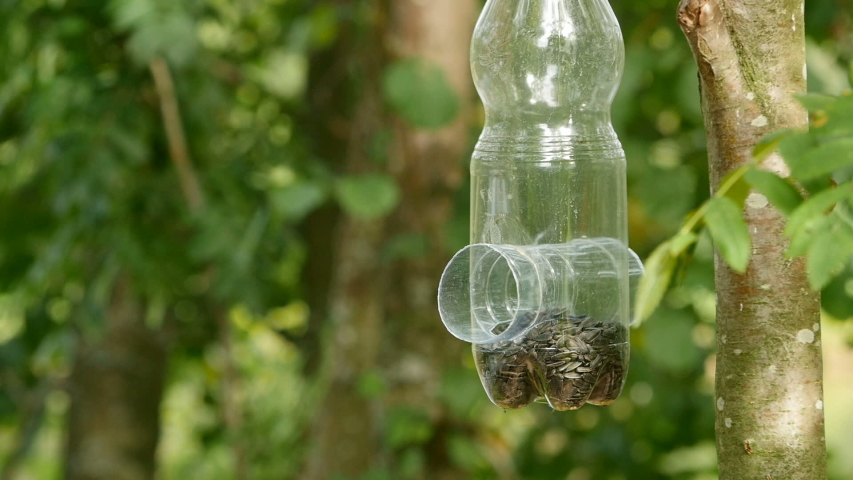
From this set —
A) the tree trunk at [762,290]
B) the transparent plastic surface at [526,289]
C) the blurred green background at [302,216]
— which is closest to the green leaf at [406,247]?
the blurred green background at [302,216]

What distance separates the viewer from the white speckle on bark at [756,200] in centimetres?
134

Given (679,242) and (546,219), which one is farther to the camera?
(546,219)

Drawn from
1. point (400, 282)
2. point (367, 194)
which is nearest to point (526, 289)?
point (367, 194)

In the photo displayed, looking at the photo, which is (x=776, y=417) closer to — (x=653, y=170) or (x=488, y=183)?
(x=488, y=183)

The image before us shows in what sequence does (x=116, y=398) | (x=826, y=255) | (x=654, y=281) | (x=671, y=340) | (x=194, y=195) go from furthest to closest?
(x=116, y=398)
(x=194, y=195)
(x=671, y=340)
(x=654, y=281)
(x=826, y=255)

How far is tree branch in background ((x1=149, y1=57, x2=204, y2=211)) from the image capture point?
11.7 feet

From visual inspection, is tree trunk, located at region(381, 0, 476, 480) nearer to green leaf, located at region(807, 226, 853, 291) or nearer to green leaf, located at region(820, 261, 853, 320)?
green leaf, located at region(820, 261, 853, 320)

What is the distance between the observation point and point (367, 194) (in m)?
3.25

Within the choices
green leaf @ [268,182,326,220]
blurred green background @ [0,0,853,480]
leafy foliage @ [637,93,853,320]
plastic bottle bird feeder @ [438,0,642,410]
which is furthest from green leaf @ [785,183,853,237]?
green leaf @ [268,182,326,220]

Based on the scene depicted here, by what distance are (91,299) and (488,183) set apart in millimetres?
2294

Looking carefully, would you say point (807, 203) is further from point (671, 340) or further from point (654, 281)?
point (671, 340)

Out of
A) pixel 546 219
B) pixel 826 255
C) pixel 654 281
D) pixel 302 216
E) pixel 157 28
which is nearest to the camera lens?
pixel 826 255

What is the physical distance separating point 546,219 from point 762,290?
0.54 metres

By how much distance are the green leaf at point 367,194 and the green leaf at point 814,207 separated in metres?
2.13
